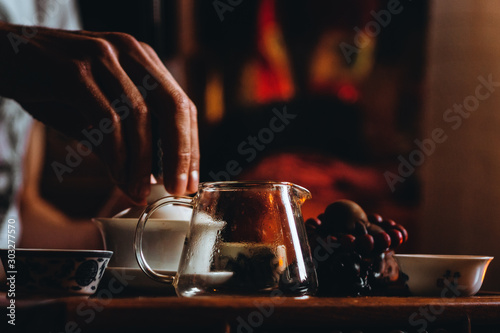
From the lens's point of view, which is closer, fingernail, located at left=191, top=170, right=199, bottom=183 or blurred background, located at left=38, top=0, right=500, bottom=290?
fingernail, located at left=191, top=170, right=199, bottom=183

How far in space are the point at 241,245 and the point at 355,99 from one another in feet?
4.86

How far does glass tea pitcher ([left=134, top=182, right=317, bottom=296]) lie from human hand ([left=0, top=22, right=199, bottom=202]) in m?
0.09

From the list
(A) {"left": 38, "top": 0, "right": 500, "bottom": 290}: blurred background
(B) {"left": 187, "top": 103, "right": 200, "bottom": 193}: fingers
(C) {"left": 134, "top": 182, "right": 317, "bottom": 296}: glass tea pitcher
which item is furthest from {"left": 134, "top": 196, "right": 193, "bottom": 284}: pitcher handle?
(A) {"left": 38, "top": 0, "right": 500, "bottom": 290}: blurred background

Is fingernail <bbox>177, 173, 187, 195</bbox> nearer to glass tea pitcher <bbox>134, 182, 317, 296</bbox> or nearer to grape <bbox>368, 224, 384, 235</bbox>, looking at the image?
glass tea pitcher <bbox>134, 182, 317, 296</bbox>

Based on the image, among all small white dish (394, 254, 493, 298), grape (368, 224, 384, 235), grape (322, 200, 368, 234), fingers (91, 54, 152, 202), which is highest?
fingers (91, 54, 152, 202)

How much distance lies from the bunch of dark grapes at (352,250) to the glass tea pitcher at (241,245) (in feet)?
0.16

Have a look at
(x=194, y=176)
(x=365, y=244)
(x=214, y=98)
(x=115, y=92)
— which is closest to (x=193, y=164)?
(x=194, y=176)

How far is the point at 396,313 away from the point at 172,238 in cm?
24

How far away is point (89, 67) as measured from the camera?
0.62 meters

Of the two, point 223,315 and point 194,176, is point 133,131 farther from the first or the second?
point 223,315

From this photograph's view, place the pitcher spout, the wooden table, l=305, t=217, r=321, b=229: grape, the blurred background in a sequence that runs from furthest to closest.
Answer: the blurred background → l=305, t=217, r=321, b=229: grape → the pitcher spout → the wooden table

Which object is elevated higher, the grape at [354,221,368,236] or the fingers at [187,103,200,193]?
the fingers at [187,103,200,193]

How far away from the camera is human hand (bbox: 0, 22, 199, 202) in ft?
1.97

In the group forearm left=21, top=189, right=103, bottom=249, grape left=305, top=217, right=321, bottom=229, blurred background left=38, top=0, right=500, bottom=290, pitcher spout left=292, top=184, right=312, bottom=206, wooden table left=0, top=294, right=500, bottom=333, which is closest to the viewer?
wooden table left=0, top=294, right=500, bottom=333
